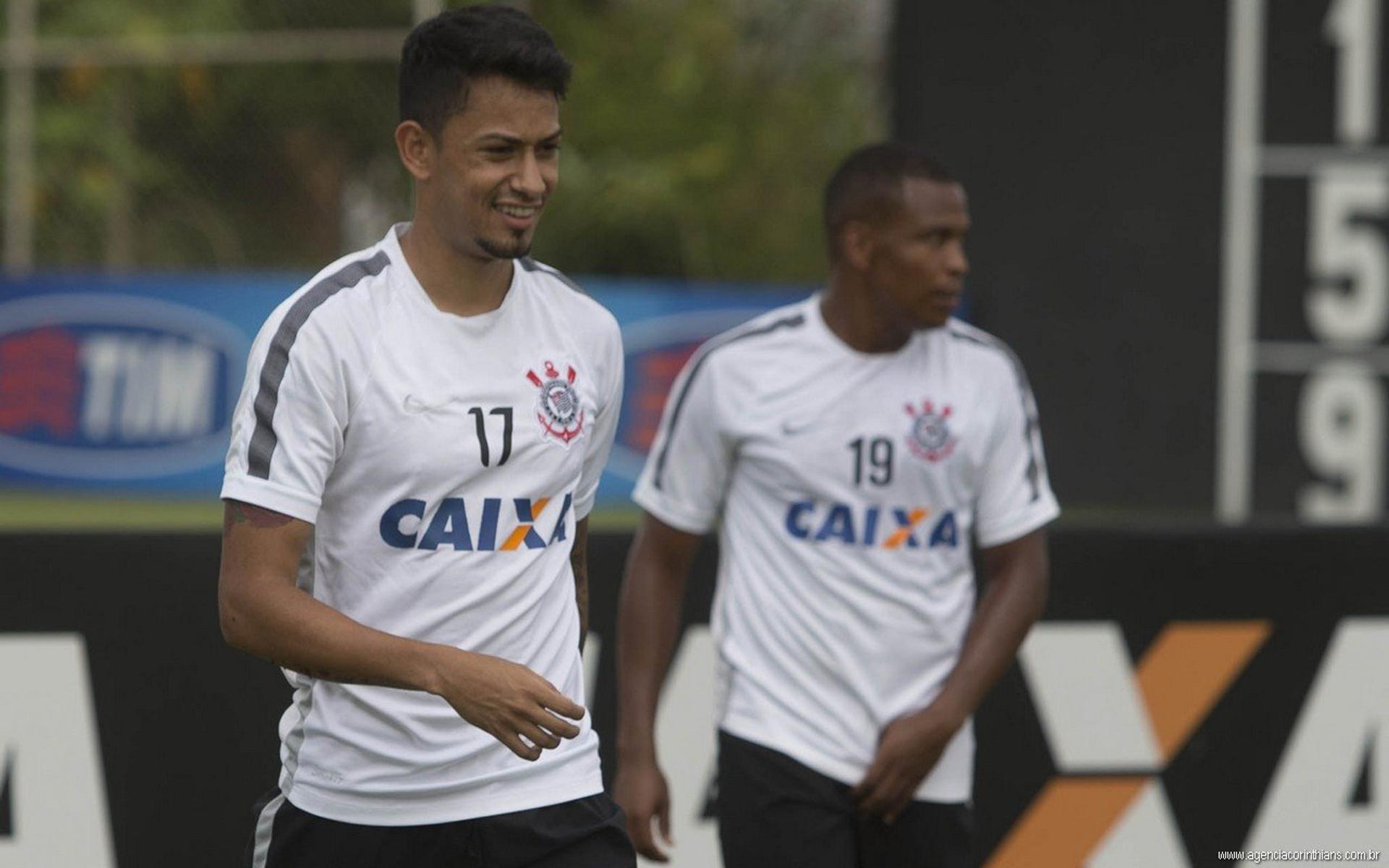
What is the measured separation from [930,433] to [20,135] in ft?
38.8

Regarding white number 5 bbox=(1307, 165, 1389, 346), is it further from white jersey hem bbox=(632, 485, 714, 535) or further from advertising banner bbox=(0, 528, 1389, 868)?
white jersey hem bbox=(632, 485, 714, 535)

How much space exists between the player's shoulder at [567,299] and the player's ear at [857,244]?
1.00 metres

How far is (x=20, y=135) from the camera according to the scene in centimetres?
1462

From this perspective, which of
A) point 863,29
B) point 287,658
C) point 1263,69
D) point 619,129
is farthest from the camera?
point 863,29

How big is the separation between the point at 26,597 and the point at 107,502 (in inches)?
359

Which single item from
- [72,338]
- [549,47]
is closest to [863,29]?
[72,338]

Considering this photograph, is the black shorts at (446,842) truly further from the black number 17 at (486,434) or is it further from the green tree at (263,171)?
the green tree at (263,171)

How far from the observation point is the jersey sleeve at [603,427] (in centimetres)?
353

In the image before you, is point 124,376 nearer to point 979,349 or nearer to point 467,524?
point 979,349

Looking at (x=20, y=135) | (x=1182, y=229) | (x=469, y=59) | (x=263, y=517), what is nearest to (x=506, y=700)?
(x=263, y=517)

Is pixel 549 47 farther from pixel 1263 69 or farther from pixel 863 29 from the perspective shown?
pixel 863 29

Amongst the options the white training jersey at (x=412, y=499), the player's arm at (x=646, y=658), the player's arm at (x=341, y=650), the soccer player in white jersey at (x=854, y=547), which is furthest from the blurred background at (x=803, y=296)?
the player's arm at (x=341, y=650)

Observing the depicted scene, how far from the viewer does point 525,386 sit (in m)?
3.28

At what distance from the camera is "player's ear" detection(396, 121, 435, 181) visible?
3289 millimetres
